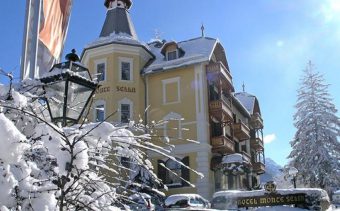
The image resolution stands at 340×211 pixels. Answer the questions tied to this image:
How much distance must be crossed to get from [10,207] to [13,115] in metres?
1.14

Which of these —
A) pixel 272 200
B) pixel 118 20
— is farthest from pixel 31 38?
pixel 118 20

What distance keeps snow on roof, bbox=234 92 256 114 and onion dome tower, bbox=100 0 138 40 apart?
46.0 ft

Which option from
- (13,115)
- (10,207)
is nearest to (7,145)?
(10,207)

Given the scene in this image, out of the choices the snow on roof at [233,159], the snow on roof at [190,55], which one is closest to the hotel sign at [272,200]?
the snow on roof at [233,159]

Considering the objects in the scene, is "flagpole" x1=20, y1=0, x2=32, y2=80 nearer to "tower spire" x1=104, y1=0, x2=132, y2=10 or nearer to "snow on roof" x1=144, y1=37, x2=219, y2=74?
"snow on roof" x1=144, y1=37, x2=219, y2=74

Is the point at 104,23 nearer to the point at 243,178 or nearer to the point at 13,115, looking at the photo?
the point at 243,178

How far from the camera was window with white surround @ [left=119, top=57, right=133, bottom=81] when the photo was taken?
A: 29219 millimetres

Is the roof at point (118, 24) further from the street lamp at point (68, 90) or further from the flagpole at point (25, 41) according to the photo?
the street lamp at point (68, 90)

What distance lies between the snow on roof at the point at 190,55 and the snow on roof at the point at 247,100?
12040mm

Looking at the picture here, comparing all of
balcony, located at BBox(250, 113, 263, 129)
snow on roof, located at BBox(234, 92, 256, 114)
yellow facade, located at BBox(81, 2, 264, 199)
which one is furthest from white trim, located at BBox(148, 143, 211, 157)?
snow on roof, located at BBox(234, 92, 256, 114)

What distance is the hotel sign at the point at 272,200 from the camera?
14.9 meters

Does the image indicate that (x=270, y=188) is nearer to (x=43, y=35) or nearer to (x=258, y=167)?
(x=43, y=35)

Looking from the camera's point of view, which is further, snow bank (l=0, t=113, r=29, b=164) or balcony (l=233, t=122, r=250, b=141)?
balcony (l=233, t=122, r=250, b=141)

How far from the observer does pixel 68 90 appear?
5.38 m
